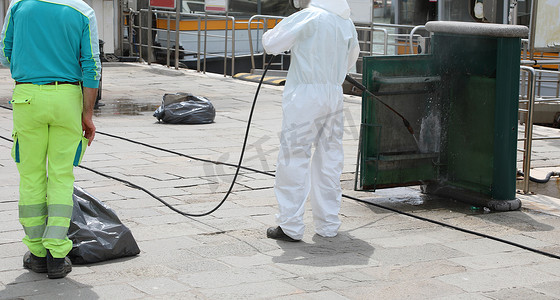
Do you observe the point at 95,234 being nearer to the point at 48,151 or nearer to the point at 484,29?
the point at 48,151

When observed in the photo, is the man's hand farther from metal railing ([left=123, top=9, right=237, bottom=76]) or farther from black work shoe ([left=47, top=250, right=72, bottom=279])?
metal railing ([left=123, top=9, right=237, bottom=76])

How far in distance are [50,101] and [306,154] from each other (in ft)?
5.56

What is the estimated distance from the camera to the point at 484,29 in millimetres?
6102

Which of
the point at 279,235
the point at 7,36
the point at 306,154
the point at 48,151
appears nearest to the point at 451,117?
the point at 306,154

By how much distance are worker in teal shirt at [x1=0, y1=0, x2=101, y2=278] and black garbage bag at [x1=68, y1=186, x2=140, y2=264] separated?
9.4 inches

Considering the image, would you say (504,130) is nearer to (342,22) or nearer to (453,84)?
(453,84)

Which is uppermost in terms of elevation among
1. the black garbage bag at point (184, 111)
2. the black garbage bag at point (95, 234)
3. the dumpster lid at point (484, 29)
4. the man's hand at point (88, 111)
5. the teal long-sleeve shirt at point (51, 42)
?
the dumpster lid at point (484, 29)

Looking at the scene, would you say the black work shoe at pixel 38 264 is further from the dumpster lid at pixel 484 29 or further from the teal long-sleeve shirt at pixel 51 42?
the dumpster lid at pixel 484 29

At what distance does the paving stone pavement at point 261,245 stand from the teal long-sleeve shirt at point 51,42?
1.07 m

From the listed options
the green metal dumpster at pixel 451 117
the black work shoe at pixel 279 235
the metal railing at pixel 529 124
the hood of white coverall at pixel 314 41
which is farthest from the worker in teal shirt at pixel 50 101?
the metal railing at pixel 529 124

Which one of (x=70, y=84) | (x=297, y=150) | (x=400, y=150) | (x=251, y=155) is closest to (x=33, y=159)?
(x=70, y=84)

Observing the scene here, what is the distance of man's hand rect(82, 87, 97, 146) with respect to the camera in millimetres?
4281

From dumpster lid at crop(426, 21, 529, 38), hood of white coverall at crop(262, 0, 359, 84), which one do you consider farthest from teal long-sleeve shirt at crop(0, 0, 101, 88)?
dumpster lid at crop(426, 21, 529, 38)

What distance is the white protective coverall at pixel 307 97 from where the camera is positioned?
16.7ft
